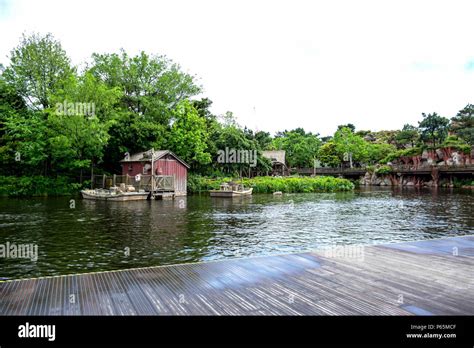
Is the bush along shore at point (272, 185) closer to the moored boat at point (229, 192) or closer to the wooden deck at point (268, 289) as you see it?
the moored boat at point (229, 192)

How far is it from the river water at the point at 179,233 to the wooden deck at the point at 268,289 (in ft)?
11.5

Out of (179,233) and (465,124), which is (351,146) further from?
(179,233)

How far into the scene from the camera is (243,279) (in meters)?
6.81

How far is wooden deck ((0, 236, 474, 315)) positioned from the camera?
A: 516 cm

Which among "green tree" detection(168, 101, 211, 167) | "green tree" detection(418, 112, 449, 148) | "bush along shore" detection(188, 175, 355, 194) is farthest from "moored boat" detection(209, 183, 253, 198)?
"green tree" detection(418, 112, 449, 148)

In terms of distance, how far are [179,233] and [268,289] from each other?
1000 centimetres

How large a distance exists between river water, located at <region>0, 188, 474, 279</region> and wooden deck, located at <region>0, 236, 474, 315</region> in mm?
3499

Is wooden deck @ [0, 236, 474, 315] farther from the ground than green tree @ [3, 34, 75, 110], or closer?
closer

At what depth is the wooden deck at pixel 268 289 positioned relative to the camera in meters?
5.16

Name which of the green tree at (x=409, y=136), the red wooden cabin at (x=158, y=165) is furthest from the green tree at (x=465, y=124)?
the red wooden cabin at (x=158, y=165)

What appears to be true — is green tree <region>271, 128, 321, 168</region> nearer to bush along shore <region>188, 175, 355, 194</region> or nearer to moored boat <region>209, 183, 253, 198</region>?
bush along shore <region>188, 175, 355, 194</region>

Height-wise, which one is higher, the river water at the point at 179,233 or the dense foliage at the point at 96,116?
the dense foliage at the point at 96,116
